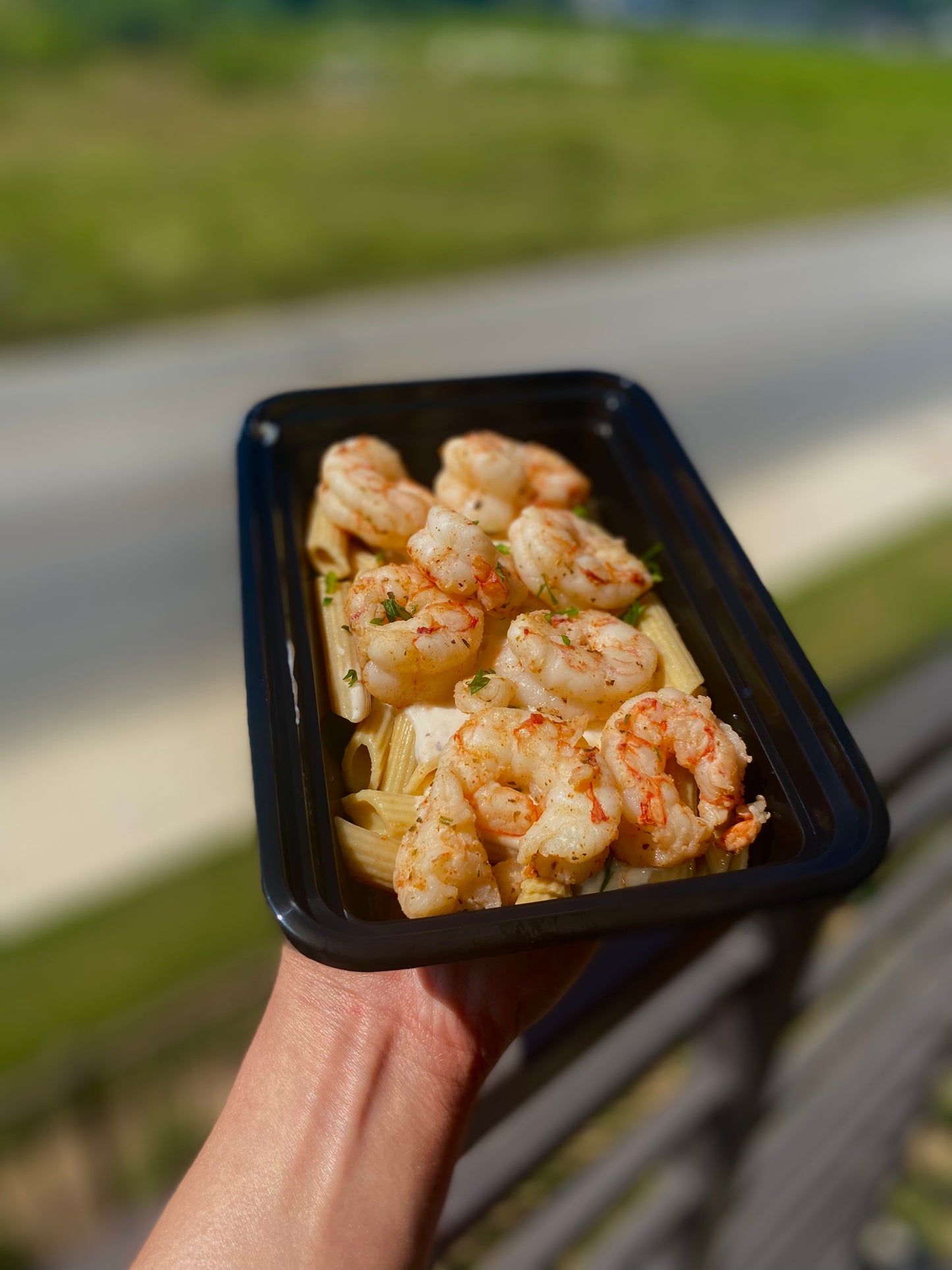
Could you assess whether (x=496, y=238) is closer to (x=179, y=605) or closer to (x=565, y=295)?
(x=565, y=295)

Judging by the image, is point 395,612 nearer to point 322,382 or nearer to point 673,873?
point 673,873

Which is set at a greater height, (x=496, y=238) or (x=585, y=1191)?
(x=496, y=238)

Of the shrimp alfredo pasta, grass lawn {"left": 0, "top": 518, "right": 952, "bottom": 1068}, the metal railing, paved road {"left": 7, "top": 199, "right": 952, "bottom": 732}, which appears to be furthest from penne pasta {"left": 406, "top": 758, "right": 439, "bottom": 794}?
paved road {"left": 7, "top": 199, "right": 952, "bottom": 732}

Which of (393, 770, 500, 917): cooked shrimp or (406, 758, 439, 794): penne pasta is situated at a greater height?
(406, 758, 439, 794): penne pasta

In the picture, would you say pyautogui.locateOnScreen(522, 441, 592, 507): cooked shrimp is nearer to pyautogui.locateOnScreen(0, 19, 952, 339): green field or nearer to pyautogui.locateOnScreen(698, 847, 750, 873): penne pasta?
pyautogui.locateOnScreen(698, 847, 750, 873): penne pasta

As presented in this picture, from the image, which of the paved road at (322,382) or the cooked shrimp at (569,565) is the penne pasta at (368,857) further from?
the paved road at (322,382)

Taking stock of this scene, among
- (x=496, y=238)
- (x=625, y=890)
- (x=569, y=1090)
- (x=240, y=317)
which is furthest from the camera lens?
(x=496, y=238)

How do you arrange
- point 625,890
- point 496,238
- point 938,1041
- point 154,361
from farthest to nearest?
point 496,238, point 154,361, point 938,1041, point 625,890

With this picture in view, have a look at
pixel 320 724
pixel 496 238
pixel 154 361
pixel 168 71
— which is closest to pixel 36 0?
pixel 168 71
